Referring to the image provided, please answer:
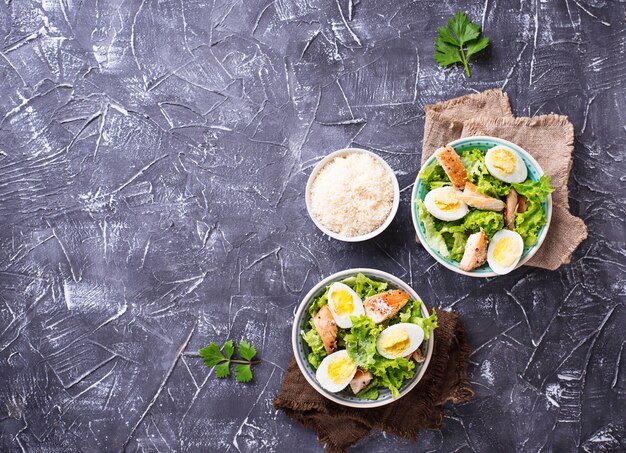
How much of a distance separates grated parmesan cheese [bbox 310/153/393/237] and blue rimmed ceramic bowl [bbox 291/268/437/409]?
0.62 feet

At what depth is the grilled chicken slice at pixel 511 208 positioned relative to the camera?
92.1 inches

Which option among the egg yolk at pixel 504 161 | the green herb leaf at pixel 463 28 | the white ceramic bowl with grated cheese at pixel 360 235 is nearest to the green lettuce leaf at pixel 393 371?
the white ceramic bowl with grated cheese at pixel 360 235

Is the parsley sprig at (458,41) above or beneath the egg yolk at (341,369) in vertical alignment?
above

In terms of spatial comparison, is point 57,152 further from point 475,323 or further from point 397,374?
point 475,323

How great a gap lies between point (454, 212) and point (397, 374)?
669mm

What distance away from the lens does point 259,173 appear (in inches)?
103

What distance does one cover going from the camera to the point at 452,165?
2.35 m

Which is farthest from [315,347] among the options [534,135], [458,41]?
[458,41]

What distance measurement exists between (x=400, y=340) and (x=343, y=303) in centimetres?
26

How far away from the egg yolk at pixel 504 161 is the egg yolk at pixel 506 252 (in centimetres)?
27

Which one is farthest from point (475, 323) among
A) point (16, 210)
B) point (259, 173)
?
point (16, 210)

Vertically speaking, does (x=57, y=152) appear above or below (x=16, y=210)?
above

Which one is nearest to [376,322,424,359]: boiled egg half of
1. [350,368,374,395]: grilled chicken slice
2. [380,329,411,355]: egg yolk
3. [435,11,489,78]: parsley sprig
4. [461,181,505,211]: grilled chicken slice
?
[380,329,411,355]: egg yolk

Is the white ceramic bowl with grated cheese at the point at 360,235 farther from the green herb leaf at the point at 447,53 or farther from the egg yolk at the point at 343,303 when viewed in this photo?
the green herb leaf at the point at 447,53
